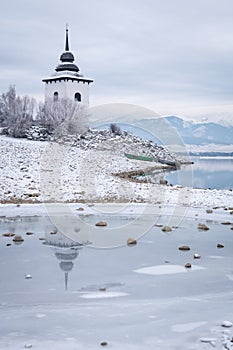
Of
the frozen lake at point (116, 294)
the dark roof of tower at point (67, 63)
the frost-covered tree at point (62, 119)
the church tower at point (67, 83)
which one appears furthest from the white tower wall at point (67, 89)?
the frozen lake at point (116, 294)

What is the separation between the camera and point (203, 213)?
724 inches

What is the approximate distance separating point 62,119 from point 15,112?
217 inches

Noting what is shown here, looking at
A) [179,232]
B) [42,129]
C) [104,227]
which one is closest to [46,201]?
[104,227]

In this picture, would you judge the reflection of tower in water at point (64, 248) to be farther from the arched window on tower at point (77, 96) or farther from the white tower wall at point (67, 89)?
the arched window on tower at point (77, 96)

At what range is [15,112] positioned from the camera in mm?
55906

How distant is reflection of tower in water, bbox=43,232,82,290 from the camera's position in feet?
34.3

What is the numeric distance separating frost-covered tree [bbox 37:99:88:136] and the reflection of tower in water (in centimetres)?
4212

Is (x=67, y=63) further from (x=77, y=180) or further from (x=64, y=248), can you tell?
(x=64, y=248)

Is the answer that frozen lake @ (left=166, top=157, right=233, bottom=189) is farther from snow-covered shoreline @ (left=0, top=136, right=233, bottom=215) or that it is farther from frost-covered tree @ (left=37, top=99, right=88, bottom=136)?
frost-covered tree @ (left=37, top=99, right=88, bottom=136)

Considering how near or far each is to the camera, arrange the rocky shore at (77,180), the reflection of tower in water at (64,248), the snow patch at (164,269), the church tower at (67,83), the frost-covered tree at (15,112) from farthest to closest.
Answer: the church tower at (67,83) → the frost-covered tree at (15,112) → the rocky shore at (77,180) → the reflection of tower in water at (64,248) → the snow patch at (164,269)

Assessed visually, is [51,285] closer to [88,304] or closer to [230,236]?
[88,304]

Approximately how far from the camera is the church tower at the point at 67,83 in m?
76.9

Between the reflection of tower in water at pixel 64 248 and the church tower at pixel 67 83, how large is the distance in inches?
2512

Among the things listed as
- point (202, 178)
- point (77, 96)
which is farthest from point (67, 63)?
point (202, 178)
